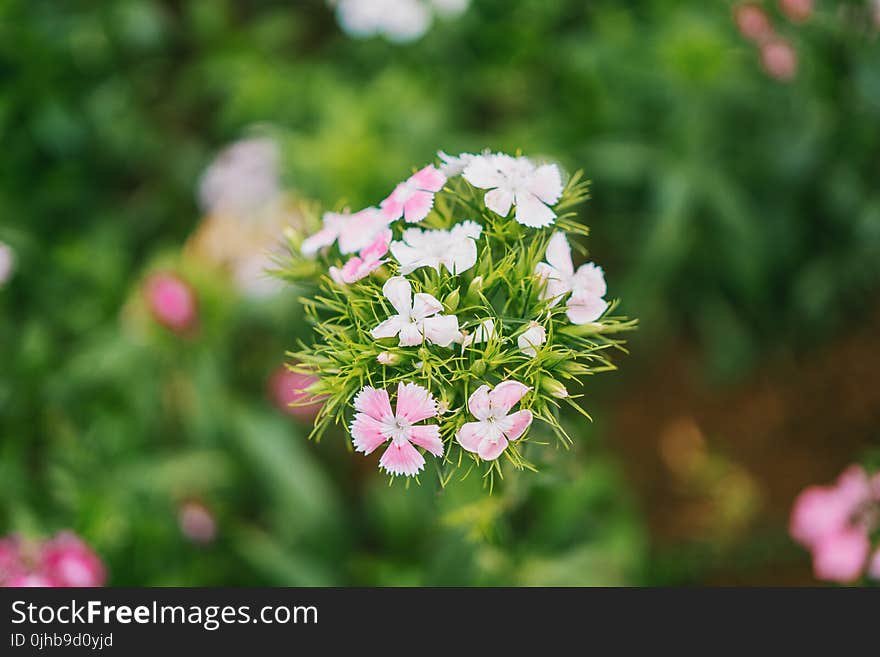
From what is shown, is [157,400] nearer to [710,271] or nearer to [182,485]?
[182,485]

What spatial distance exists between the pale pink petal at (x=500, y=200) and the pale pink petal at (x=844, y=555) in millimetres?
1264

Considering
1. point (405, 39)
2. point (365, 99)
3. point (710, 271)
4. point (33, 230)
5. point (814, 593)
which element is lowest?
point (814, 593)

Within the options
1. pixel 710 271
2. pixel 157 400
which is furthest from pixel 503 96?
pixel 157 400

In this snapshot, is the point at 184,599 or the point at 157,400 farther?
the point at 157,400

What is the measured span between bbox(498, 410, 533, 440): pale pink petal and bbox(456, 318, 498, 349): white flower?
12 centimetres

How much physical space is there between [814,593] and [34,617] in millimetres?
1704

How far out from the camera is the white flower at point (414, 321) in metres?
1.14

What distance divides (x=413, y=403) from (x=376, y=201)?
5.03 ft

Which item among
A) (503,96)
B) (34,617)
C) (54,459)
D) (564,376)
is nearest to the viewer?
(564,376)

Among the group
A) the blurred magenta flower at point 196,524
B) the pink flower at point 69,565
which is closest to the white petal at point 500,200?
the pink flower at point 69,565

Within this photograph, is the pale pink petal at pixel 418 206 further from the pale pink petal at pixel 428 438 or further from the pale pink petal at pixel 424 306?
the pale pink petal at pixel 428 438

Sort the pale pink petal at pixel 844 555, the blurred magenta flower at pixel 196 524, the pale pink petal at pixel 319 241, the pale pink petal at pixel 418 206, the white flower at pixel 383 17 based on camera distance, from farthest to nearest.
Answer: the white flower at pixel 383 17 → the blurred magenta flower at pixel 196 524 → the pale pink petal at pixel 844 555 → the pale pink petal at pixel 319 241 → the pale pink petal at pixel 418 206

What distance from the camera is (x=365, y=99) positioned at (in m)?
2.88

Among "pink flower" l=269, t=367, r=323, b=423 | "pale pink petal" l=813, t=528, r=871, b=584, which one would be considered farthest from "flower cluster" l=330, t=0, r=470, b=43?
"pale pink petal" l=813, t=528, r=871, b=584
